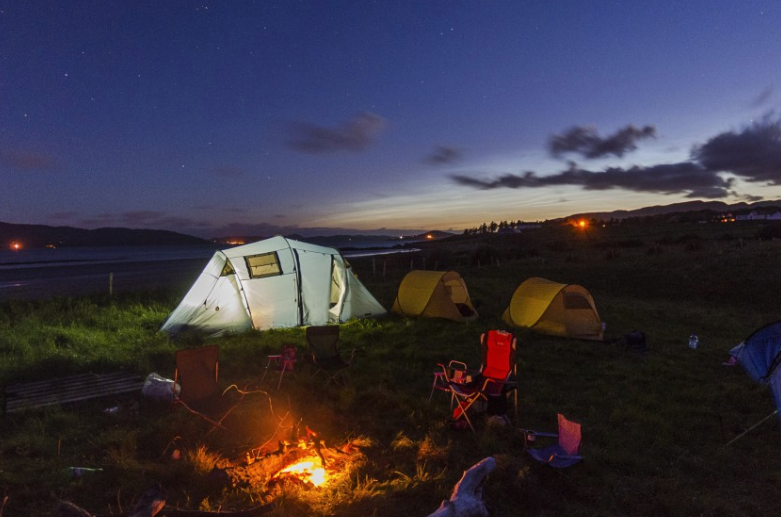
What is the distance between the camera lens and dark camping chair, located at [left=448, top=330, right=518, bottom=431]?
5.23 m

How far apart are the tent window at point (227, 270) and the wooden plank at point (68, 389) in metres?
3.79

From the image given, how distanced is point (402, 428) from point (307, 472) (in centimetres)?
144

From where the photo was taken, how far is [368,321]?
11.4 metres

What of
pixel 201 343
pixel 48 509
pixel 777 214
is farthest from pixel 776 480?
pixel 777 214

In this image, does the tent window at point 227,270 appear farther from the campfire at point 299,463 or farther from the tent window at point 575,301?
the tent window at point 575,301

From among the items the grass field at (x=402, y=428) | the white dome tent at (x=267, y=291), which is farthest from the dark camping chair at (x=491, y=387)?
the white dome tent at (x=267, y=291)

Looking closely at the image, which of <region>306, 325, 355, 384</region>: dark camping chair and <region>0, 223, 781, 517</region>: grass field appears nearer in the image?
<region>0, 223, 781, 517</region>: grass field

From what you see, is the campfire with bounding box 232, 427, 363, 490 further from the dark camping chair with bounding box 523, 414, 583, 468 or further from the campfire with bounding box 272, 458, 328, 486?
the dark camping chair with bounding box 523, 414, 583, 468

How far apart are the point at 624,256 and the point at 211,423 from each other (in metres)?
27.1

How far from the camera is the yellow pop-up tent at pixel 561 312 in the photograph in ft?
33.0

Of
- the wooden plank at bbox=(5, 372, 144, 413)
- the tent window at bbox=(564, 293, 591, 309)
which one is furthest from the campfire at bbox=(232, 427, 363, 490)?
the tent window at bbox=(564, 293, 591, 309)

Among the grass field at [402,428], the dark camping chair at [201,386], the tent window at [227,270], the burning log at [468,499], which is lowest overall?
the grass field at [402,428]

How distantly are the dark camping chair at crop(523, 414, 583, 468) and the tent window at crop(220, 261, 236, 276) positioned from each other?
809 centimetres

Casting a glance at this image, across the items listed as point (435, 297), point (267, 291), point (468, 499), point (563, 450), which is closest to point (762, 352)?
point (563, 450)
